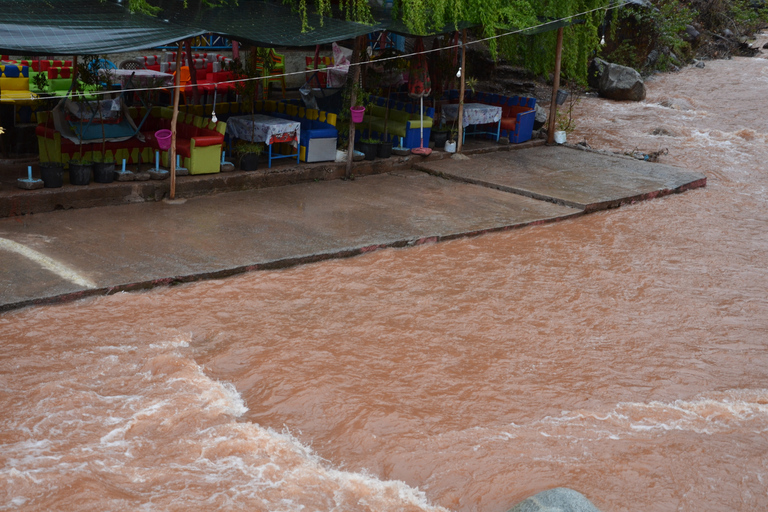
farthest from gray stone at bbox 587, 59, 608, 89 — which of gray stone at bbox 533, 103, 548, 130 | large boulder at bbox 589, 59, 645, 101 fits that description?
gray stone at bbox 533, 103, 548, 130

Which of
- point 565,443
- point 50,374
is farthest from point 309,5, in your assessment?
point 565,443

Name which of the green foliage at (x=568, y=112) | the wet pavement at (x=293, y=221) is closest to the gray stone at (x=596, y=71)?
the green foliage at (x=568, y=112)

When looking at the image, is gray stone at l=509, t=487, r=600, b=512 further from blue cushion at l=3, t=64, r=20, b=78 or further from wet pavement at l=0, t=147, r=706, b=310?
blue cushion at l=3, t=64, r=20, b=78

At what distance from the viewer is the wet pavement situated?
26.4 ft

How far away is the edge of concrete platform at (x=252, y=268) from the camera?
7350 millimetres

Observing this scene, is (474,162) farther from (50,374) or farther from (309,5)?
(50,374)

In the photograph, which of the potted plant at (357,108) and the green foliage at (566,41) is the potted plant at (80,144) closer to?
the potted plant at (357,108)

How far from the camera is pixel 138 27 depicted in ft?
31.7

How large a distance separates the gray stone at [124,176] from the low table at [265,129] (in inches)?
81.5

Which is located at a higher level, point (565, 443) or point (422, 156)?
point (422, 156)

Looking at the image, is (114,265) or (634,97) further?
(634,97)

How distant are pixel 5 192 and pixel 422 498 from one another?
7.12m

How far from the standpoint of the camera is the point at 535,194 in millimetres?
12070

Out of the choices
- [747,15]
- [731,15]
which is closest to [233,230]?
[731,15]
